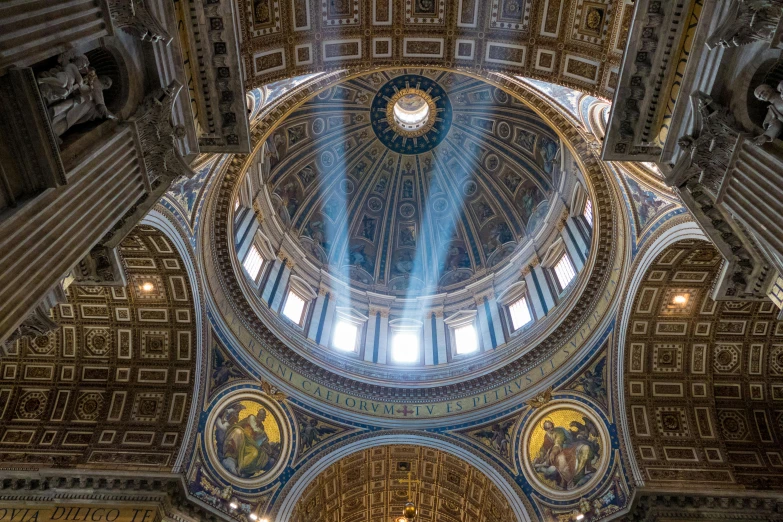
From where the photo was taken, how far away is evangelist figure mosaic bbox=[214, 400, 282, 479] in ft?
60.0

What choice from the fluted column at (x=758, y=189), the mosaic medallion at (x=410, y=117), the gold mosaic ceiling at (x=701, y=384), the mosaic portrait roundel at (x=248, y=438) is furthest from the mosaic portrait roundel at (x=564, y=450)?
the mosaic medallion at (x=410, y=117)

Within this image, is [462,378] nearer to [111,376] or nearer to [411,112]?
[111,376]

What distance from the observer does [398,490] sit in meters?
22.6

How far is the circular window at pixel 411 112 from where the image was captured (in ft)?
105

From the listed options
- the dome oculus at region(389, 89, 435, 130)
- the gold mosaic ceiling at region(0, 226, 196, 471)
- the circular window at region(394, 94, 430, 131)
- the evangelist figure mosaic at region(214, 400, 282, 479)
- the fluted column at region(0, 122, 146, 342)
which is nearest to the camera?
the fluted column at region(0, 122, 146, 342)

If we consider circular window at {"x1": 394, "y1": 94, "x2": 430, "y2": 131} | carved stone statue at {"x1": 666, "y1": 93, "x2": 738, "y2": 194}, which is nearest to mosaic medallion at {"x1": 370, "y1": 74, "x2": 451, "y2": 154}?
circular window at {"x1": 394, "y1": 94, "x2": 430, "y2": 131}

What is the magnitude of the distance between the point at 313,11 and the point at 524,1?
15.1ft

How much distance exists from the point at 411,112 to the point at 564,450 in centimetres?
2021

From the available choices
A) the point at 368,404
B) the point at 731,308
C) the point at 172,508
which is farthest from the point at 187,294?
the point at 731,308

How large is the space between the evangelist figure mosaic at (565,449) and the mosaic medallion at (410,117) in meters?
17.6

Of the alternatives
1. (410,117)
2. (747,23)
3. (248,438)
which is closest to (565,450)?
(248,438)

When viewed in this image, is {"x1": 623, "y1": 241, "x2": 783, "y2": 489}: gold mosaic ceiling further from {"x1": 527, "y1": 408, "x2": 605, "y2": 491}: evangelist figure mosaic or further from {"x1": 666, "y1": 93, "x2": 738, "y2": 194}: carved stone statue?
{"x1": 666, "y1": 93, "x2": 738, "y2": 194}: carved stone statue

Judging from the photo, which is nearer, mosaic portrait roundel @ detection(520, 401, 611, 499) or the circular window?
mosaic portrait roundel @ detection(520, 401, 611, 499)

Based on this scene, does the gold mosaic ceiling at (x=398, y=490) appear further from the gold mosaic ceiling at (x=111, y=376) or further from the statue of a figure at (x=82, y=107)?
the statue of a figure at (x=82, y=107)
